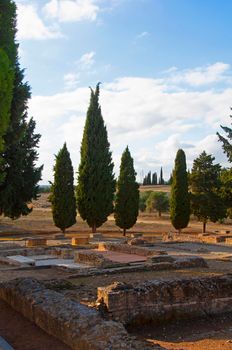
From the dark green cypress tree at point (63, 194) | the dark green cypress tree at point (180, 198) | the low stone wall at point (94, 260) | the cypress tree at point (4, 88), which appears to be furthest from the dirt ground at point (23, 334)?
the dark green cypress tree at point (180, 198)

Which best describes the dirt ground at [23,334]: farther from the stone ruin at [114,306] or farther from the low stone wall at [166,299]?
the low stone wall at [166,299]

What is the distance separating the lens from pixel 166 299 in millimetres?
9539

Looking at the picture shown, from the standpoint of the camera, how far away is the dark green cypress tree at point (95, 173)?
121ft

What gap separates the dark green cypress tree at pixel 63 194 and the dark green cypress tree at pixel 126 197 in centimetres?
427

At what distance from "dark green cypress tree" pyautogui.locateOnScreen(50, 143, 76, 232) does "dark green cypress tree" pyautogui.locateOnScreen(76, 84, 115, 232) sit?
3.43 ft

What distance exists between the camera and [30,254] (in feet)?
69.9

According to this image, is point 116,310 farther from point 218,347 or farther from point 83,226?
point 83,226

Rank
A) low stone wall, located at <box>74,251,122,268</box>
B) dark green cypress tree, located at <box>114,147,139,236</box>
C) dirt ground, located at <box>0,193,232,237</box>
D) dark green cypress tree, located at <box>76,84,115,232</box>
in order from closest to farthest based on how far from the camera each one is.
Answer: low stone wall, located at <box>74,251,122,268</box> < dark green cypress tree, located at <box>76,84,115,232</box> < dark green cypress tree, located at <box>114,147,139,236</box> < dirt ground, located at <box>0,193,232,237</box>

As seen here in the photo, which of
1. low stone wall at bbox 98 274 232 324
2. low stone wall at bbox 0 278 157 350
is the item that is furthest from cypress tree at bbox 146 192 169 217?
low stone wall at bbox 0 278 157 350

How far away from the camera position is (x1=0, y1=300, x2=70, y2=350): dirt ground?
7.17 meters

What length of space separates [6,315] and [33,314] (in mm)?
1086

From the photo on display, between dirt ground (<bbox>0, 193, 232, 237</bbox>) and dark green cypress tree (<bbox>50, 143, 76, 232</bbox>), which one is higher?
dark green cypress tree (<bbox>50, 143, 76, 232</bbox>)

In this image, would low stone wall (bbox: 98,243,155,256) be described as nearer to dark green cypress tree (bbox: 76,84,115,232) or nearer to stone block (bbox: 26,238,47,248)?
stone block (bbox: 26,238,47,248)

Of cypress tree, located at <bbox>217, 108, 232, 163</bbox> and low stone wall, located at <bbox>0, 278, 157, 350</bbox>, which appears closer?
low stone wall, located at <bbox>0, 278, 157, 350</bbox>
